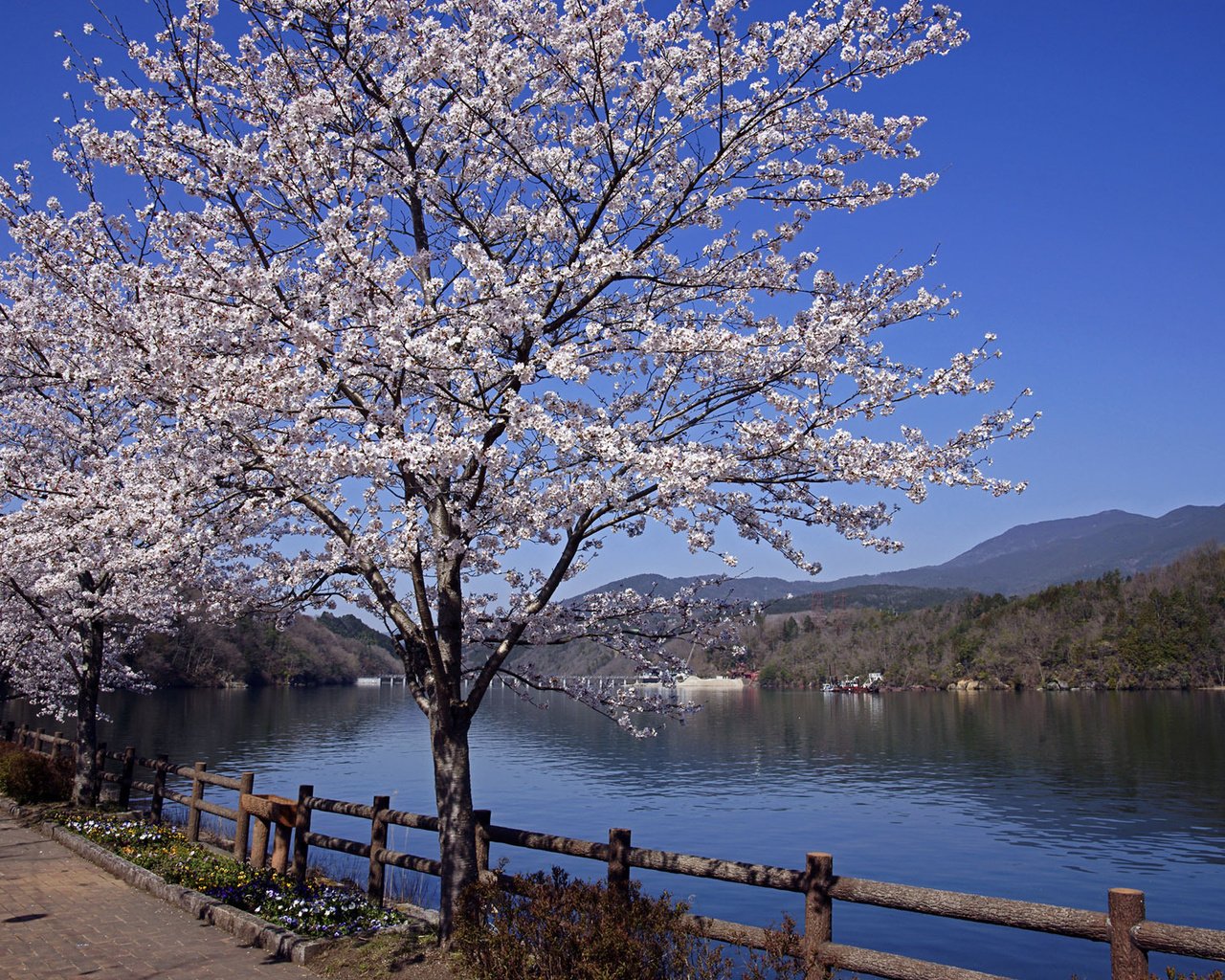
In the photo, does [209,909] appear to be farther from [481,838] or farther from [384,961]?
[481,838]

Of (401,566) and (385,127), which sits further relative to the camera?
(385,127)

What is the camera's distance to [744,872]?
7.35 m

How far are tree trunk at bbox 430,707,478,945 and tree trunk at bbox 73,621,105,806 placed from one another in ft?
36.4

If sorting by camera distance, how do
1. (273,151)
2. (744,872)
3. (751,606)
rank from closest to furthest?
(744,872) < (273,151) < (751,606)

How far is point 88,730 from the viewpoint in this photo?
16812mm

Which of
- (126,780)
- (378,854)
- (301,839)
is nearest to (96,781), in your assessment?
(126,780)

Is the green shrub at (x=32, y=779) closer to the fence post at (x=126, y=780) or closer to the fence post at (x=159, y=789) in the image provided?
the fence post at (x=126, y=780)

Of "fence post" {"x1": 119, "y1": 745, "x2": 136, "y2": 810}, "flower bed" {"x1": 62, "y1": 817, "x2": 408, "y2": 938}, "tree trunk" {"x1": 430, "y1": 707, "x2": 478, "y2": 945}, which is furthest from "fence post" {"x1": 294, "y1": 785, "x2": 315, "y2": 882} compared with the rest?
"fence post" {"x1": 119, "y1": 745, "x2": 136, "y2": 810}

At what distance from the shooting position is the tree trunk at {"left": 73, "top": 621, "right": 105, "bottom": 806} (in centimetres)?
1680

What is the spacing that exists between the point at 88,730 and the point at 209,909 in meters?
8.87

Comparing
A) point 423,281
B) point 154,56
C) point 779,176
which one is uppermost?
point 154,56

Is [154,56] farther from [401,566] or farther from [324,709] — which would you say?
[324,709]

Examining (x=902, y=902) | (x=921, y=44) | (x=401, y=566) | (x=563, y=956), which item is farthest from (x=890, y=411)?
(x=563, y=956)

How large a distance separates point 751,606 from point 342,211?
18.9 feet
